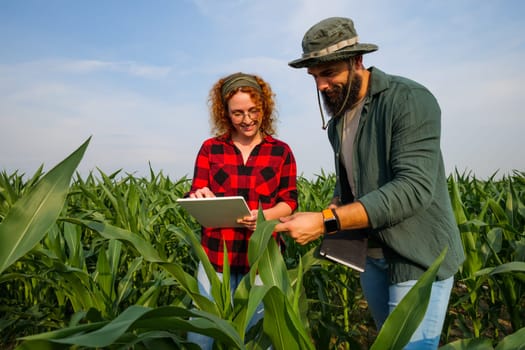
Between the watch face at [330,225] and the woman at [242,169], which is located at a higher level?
the woman at [242,169]

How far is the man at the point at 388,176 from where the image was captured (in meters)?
1.32

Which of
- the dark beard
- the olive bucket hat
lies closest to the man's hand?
the dark beard

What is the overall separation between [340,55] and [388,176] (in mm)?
410

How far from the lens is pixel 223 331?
85 centimetres

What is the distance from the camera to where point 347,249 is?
4.90 ft

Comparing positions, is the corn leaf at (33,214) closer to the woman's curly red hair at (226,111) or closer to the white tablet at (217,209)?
the white tablet at (217,209)

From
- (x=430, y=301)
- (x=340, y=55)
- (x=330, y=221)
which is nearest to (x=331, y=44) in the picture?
(x=340, y=55)

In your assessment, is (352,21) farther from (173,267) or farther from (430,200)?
(173,267)

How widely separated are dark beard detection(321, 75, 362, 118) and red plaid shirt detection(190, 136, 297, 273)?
1.20ft

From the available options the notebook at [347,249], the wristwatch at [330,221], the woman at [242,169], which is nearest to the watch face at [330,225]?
the wristwatch at [330,221]

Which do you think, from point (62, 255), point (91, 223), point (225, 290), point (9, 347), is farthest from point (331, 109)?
point (9, 347)

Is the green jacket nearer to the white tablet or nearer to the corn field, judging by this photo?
the corn field

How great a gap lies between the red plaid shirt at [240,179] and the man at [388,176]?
14.5 inches

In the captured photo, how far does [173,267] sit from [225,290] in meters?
0.17
